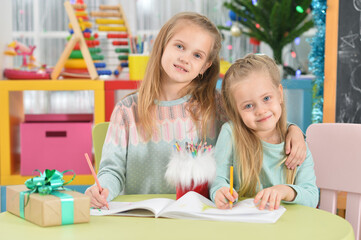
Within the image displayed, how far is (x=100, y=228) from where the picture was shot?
0.97m

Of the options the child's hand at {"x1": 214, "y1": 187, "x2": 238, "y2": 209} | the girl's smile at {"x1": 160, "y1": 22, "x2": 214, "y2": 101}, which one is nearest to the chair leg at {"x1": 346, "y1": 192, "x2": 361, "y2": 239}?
the child's hand at {"x1": 214, "y1": 187, "x2": 238, "y2": 209}

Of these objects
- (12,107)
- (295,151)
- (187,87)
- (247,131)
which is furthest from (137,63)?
(295,151)

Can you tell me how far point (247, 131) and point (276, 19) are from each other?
240cm

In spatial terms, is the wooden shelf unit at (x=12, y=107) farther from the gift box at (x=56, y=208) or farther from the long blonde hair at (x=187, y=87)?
the gift box at (x=56, y=208)

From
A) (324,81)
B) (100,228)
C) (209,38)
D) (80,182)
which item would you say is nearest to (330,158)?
(209,38)

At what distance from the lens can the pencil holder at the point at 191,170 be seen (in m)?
1.15

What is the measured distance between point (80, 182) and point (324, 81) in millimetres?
1560

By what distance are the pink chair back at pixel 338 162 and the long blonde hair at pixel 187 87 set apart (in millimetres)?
344

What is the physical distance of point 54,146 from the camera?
3.02 metres

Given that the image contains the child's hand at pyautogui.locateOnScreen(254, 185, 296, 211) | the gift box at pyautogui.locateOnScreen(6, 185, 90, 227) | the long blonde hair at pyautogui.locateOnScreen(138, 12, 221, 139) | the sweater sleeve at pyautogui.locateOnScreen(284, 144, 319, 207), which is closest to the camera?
the gift box at pyautogui.locateOnScreen(6, 185, 90, 227)

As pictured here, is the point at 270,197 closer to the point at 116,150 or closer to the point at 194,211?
the point at 194,211

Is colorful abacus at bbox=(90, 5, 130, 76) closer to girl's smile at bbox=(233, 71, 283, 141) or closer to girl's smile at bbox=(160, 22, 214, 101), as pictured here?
girl's smile at bbox=(160, 22, 214, 101)

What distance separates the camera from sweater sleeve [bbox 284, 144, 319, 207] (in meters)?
1.19

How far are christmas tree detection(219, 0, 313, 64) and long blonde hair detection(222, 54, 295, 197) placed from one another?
2295 mm
